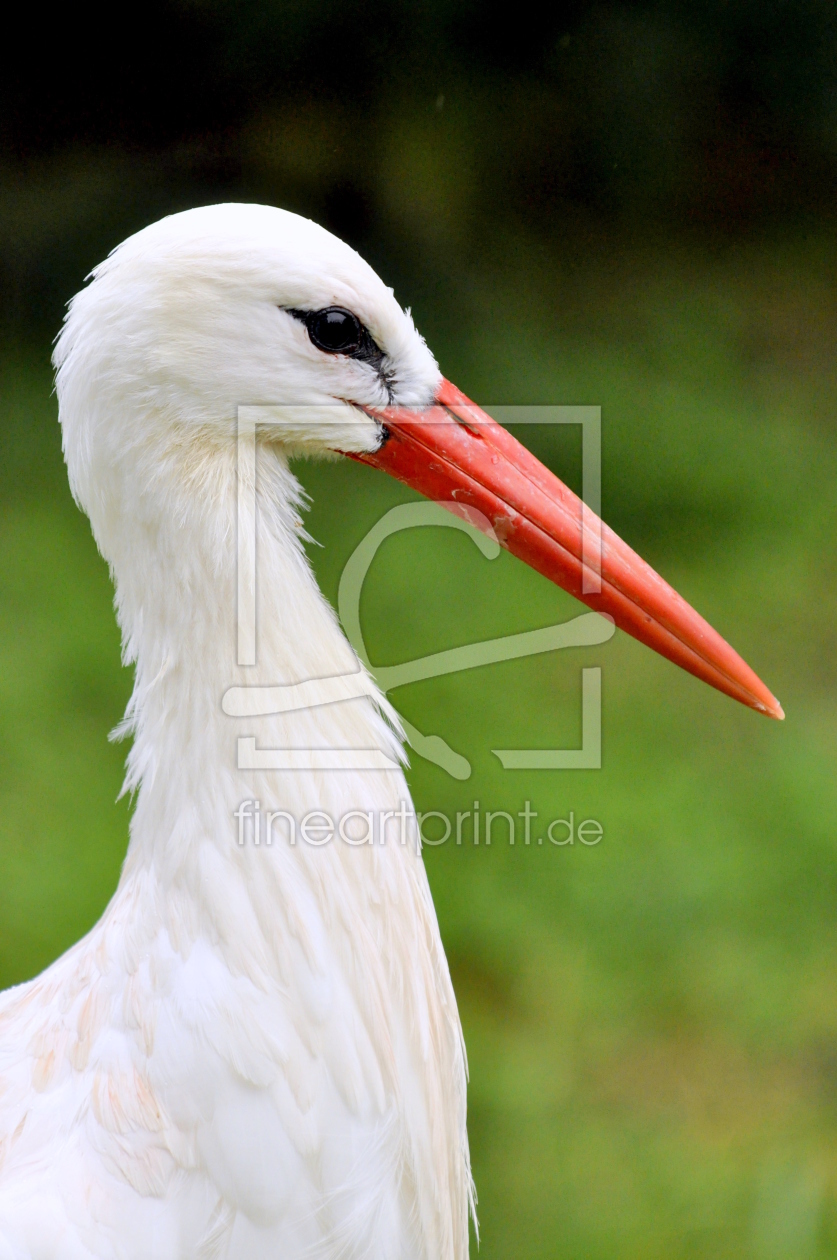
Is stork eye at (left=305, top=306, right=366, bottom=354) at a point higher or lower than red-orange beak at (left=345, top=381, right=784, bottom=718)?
higher

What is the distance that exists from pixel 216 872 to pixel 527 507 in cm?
37

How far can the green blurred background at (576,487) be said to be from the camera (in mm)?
1969

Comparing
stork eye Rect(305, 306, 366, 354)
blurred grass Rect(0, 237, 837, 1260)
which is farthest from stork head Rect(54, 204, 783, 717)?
blurred grass Rect(0, 237, 837, 1260)

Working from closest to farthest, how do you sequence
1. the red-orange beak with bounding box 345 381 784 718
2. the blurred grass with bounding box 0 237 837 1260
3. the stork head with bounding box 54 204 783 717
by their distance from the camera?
the stork head with bounding box 54 204 783 717 → the red-orange beak with bounding box 345 381 784 718 → the blurred grass with bounding box 0 237 837 1260

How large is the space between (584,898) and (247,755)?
1402mm

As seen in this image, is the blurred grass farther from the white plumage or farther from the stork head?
the stork head

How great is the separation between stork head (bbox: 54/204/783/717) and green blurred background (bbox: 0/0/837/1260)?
1179mm

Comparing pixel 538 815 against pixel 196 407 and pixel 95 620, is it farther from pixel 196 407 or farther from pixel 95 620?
pixel 196 407

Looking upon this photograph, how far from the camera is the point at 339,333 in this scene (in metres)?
0.95

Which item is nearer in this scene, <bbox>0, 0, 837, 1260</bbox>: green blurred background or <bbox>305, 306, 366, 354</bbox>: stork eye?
<bbox>305, 306, 366, 354</bbox>: stork eye

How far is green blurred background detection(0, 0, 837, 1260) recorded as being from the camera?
197 centimetres

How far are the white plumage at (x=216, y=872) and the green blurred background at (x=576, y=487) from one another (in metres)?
0.97

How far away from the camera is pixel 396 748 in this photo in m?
0.98

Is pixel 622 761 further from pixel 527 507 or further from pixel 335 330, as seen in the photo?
pixel 335 330
